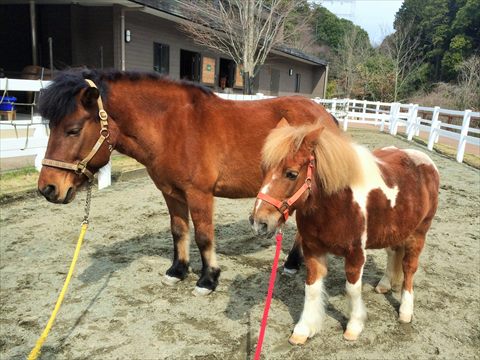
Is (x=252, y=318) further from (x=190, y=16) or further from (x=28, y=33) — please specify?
(x=28, y=33)

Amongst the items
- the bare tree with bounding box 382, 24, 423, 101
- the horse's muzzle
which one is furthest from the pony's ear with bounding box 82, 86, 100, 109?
the bare tree with bounding box 382, 24, 423, 101

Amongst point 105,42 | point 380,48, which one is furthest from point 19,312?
point 380,48

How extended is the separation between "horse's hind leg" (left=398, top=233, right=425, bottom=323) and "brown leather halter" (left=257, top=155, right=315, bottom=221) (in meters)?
1.32

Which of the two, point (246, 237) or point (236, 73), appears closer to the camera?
point (246, 237)

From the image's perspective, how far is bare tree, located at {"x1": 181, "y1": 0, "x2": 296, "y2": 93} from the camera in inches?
470

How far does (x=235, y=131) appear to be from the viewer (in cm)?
338

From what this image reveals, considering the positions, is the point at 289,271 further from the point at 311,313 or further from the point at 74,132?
the point at 74,132

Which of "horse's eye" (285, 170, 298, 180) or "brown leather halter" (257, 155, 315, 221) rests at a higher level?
"horse's eye" (285, 170, 298, 180)

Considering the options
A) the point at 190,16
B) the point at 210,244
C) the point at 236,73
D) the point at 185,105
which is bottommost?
the point at 210,244

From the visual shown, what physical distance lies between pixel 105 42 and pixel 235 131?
9295 millimetres

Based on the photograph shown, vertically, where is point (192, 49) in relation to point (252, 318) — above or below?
above

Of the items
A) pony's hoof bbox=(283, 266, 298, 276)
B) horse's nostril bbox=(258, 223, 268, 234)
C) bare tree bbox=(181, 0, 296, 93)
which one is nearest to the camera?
horse's nostril bbox=(258, 223, 268, 234)

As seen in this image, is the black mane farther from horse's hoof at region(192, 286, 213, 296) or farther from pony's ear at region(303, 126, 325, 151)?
horse's hoof at region(192, 286, 213, 296)

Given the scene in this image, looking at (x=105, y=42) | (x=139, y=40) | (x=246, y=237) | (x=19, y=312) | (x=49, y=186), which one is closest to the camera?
(x=49, y=186)
